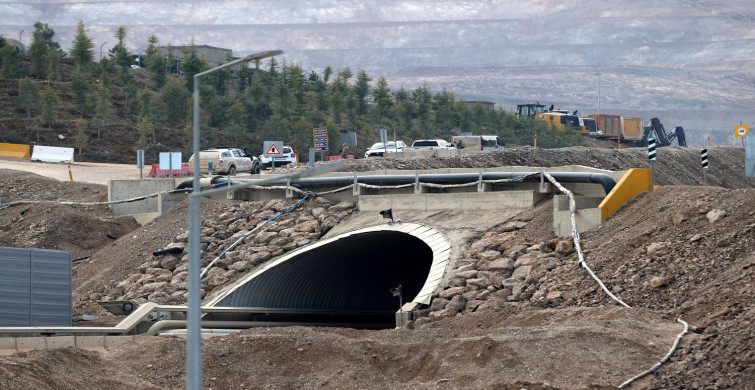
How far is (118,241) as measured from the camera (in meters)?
41.7

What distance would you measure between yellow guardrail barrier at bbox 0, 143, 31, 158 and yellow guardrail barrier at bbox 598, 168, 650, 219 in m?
49.0

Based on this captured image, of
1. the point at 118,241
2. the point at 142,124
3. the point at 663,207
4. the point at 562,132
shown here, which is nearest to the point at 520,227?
the point at 663,207

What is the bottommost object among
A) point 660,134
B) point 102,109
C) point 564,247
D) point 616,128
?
point 564,247

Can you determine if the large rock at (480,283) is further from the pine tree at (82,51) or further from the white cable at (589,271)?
the pine tree at (82,51)

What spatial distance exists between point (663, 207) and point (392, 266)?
15422 millimetres

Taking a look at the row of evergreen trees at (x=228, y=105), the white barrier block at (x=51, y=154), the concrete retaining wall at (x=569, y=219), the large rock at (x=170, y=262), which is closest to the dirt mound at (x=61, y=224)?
the large rock at (x=170, y=262)

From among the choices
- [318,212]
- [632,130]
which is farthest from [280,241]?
[632,130]

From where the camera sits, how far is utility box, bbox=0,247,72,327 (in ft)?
80.9

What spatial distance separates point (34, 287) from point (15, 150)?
4548cm

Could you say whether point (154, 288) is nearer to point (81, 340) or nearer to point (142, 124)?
point (81, 340)

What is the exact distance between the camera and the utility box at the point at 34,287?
2467 centimetres

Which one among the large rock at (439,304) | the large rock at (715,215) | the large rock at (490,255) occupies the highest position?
the large rock at (715,215)

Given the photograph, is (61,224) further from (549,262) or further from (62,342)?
(549,262)

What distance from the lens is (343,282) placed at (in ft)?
130
